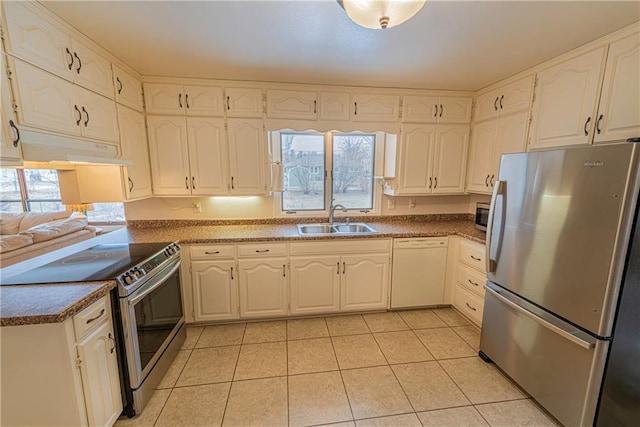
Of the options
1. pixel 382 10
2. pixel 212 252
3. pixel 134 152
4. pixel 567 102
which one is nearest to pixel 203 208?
pixel 212 252

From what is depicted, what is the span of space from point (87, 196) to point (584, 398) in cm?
372

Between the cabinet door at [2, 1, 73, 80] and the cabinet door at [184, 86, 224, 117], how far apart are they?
36.3 inches

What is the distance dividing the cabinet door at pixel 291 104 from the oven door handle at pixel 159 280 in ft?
5.47

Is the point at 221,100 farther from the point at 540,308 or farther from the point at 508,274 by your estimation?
the point at 540,308

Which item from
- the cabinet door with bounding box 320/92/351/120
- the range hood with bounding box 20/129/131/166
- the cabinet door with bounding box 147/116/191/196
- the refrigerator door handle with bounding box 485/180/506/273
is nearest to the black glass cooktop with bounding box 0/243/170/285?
the range hood with bounding box 20/129/131/166

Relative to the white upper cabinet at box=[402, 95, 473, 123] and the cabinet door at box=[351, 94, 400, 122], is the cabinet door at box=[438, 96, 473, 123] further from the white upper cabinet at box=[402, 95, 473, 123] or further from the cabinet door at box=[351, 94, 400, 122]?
→ the cabinet door at box=[351, 94, 400, 122]

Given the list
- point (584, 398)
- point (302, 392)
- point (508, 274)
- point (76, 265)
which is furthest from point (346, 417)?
point (76, 265)

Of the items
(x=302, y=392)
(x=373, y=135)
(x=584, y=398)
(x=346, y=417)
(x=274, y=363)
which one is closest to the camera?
(x=584, y=398)

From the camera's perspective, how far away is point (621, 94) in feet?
5.52

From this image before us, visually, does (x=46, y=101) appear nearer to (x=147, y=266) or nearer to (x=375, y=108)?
(x=147, y=266)

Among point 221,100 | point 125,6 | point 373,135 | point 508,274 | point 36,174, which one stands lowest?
point 508,274

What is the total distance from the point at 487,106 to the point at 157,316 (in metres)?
3.59

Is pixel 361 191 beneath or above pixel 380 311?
above

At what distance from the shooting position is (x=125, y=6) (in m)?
1.46
